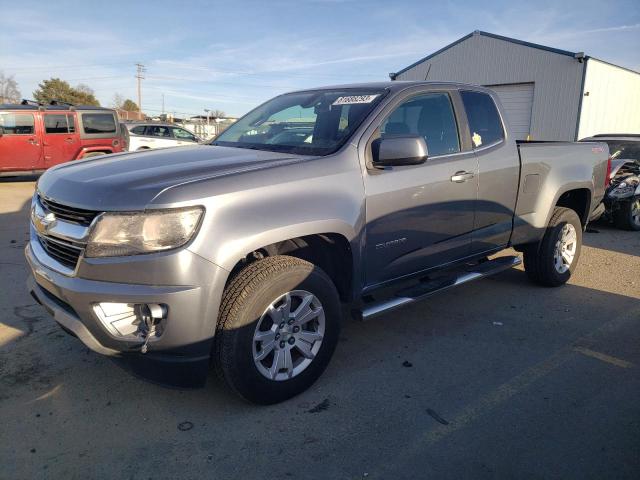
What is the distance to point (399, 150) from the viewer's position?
122 inches

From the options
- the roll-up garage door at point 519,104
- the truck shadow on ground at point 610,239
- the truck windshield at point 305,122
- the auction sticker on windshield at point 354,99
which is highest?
the roll-up garage door at point 519,104

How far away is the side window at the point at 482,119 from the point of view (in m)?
4.08

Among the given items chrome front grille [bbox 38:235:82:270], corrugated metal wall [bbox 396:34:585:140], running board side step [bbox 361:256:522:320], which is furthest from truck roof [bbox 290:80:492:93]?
corrugated metal wall [bbox 396:34:585:140]

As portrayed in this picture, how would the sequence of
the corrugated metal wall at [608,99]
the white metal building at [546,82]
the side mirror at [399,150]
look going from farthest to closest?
1. the corrugated metal wall at [608,99]
2. the white metal building at [546,82]
3. the side mirror at [399,150]

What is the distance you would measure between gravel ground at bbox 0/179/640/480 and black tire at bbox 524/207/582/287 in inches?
30.8

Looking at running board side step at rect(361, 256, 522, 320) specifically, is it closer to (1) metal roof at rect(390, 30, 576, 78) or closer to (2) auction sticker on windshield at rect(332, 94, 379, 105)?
(2) auction sticker on windshield at rect(332, 94, 379, 105)

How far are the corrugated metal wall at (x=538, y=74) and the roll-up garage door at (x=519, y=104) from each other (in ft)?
0.88

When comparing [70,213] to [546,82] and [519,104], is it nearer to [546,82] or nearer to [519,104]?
[546,82]

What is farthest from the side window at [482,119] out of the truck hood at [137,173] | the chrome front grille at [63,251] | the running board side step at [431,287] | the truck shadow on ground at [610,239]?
the truck shadow on ground at [610,239]

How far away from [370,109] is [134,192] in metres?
1.74

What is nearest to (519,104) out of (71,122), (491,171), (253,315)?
(71,122)

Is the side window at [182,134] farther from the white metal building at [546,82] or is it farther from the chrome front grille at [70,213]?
the chrome front grille at [70,213]

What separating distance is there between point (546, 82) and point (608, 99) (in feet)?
11.9

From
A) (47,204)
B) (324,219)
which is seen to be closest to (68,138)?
(47,204)
